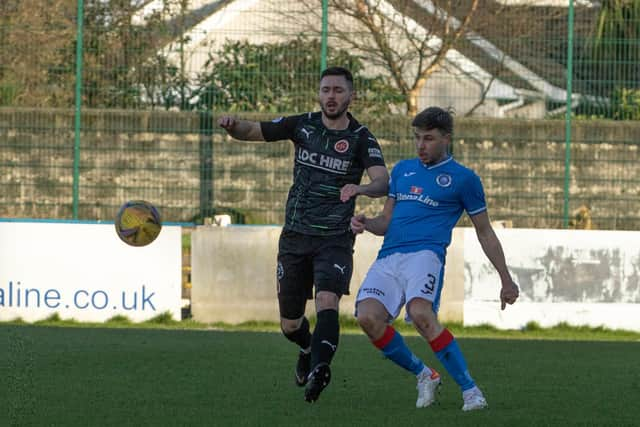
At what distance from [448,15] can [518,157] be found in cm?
190

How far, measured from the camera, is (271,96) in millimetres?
15297

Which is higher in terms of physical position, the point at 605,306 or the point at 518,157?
the point at 518,157

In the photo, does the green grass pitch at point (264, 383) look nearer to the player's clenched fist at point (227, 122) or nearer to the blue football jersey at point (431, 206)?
the blue football jersey at point (431, 206)

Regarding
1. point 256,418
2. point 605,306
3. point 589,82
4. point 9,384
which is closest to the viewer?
point 256,418

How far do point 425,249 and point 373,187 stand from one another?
52 cm

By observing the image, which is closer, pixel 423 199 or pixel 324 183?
pixel 423 199

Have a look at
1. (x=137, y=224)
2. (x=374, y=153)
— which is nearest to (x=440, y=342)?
(x=374, y=153)

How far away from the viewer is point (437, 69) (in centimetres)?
1523

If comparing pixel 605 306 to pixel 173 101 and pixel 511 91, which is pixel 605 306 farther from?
pixel 173 101

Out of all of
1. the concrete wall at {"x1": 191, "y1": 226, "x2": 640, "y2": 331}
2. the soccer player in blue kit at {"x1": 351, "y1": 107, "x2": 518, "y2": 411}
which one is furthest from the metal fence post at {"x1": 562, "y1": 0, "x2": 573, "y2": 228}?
the soccer player in blue kit at {"x1": 351, "y1": 107, "x2": 518, "y2": 411}

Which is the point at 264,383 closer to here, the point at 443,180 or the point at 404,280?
the point at 404,280

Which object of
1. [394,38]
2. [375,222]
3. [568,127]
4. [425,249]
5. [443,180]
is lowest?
[425,249]

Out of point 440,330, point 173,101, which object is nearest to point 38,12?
point 173,101

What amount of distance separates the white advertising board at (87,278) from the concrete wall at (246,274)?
0.27 meters
